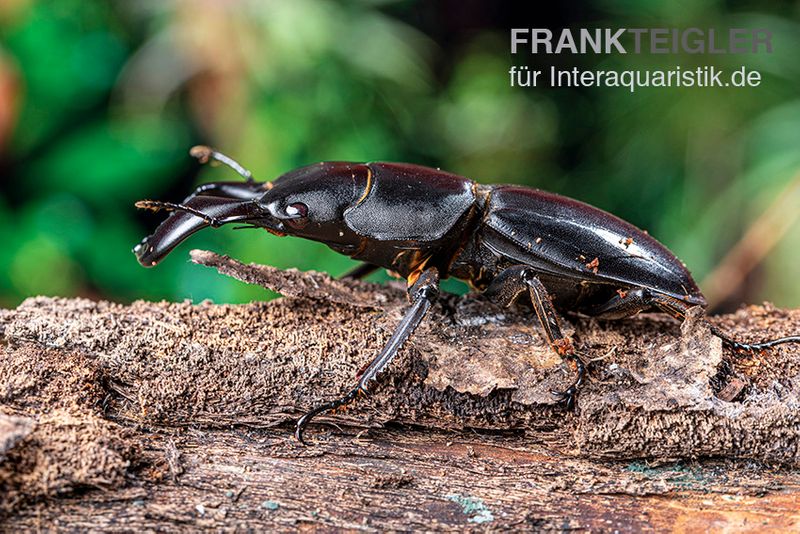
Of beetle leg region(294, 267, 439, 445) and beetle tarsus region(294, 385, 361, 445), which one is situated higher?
beetle leg region(294, 267, 439, 445)

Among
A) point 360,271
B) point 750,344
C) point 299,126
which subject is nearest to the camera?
point 750,344

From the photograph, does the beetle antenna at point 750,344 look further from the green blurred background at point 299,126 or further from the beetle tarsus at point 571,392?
the green blurred background at point 299,126

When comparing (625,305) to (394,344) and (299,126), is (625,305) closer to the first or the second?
(394,344)

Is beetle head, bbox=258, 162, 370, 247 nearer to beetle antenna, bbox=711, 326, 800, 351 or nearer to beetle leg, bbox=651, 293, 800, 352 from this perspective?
beetle leg, bbox=651, 293, 800, 352

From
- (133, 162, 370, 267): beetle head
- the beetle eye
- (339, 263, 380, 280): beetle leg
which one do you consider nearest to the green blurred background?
(339, 263, 380, 280): beetle leg

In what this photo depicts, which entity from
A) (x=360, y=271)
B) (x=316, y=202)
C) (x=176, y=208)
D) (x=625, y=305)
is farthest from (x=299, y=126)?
(x=625, y=305)
